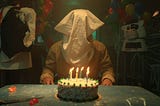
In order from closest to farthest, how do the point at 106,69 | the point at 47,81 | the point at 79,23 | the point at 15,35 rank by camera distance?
the point at 47,81
the point at 79,23
the point at 106,69
the point at 15,35

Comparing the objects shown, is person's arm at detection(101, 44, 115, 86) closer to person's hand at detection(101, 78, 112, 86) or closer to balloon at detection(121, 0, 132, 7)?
person's hand at detection(101, 78, 112, 86)

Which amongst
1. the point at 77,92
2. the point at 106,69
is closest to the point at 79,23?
the point at 106,69

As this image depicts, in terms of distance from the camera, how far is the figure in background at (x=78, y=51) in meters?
3.69

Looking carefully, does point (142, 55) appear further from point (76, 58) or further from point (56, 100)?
point (56, 100)

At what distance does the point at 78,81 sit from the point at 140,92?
2.33ft

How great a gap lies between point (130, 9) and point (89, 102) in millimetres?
2771

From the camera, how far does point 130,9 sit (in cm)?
478

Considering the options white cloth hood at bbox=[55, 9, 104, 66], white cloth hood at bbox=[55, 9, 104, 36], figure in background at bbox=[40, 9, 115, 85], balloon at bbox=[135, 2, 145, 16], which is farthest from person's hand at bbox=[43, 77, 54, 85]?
balloon at bbox=[135, 2, 145, 16]

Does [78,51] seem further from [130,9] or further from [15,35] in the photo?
[130,9]

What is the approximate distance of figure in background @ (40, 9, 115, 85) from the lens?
3.69 m

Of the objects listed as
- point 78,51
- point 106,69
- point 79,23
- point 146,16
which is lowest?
point 106,69

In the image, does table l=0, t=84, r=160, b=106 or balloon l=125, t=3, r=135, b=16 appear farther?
Answer: balloon l=125, t=3, r=135, b=16

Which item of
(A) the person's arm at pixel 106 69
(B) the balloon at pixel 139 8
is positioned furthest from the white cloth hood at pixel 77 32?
(B) the balloon at pixel 139 8

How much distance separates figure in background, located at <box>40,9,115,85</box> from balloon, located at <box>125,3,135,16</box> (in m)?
1.05
